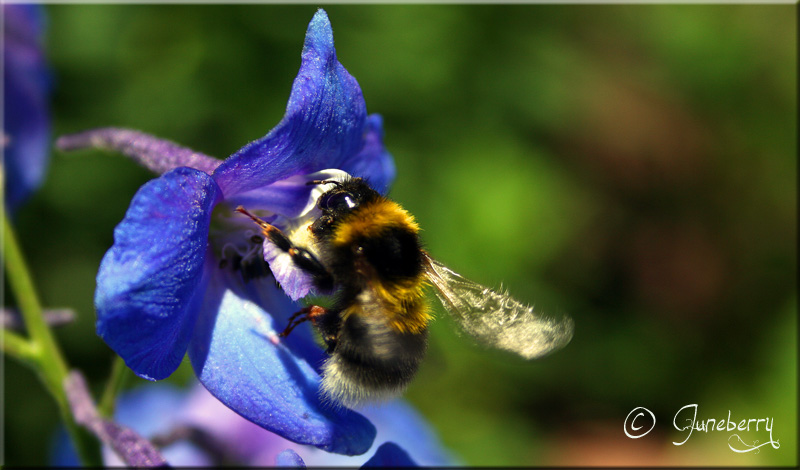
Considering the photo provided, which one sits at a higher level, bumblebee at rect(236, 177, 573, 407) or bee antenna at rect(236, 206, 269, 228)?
bee antenna at rect(236, 206, 269, 228)

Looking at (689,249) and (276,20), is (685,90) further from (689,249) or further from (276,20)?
(276,20)

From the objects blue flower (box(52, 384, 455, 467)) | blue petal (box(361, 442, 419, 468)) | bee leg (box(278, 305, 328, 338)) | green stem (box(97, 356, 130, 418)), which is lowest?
blue flower (box(52, 384, 455, 467))

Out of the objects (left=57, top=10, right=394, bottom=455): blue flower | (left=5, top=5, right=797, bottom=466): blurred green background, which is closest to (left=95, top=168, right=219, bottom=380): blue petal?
(left=57, top=10, right=394, bottom=455): blue flower

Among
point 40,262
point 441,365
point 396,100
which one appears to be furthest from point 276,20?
point 441,365

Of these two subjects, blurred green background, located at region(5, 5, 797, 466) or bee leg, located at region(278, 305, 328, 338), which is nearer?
bee leg, located at region(278, 305, 328, 338)

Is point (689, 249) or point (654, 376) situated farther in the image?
point (689, 249)

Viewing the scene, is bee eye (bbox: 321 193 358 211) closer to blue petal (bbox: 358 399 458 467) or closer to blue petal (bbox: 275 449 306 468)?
blue petal (bbox: 275 449 306 468)

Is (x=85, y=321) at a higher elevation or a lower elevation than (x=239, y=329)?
lower

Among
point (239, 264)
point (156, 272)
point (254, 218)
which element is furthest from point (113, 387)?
point (156, 272)
